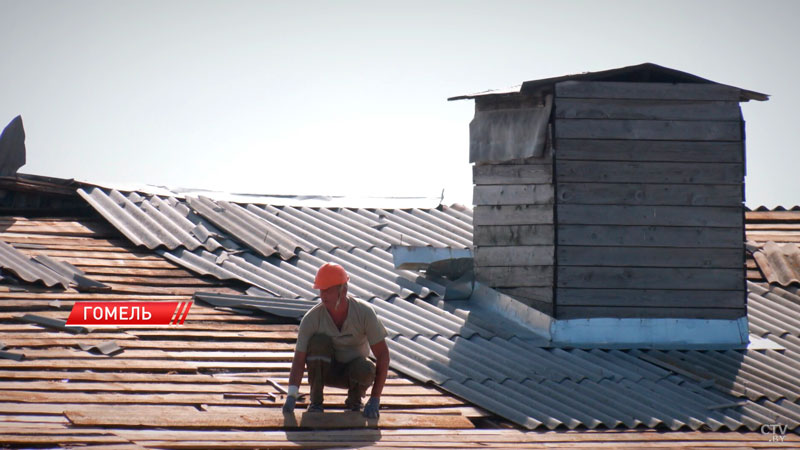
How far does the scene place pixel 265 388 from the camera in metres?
8.33

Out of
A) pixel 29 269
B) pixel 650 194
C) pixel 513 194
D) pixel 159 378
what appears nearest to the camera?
pixel 159 378

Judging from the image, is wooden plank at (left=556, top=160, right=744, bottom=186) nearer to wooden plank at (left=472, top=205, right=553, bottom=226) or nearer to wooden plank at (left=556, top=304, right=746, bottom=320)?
wooden plank at (left=472, top=205, right=553, bottom=226)

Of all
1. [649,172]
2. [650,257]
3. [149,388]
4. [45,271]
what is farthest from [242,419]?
[649,172]

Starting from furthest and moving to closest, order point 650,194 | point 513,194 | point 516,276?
point 513,194 < point 516,276 < point 650,194

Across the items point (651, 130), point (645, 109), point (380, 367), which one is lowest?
point (380, 367)

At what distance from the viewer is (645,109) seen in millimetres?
11422

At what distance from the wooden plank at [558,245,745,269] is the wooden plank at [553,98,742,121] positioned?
142 cm

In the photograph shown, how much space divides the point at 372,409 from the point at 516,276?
4042 mm

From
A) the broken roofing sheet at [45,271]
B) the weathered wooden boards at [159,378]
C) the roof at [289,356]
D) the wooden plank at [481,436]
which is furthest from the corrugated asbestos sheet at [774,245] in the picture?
the broken roofing sheet at [45,271]

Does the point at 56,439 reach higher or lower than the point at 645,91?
lower

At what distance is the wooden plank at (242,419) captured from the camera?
7.15 m

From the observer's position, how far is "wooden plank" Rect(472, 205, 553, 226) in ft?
36.9

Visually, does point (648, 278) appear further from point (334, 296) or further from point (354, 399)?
point (334, 296)
